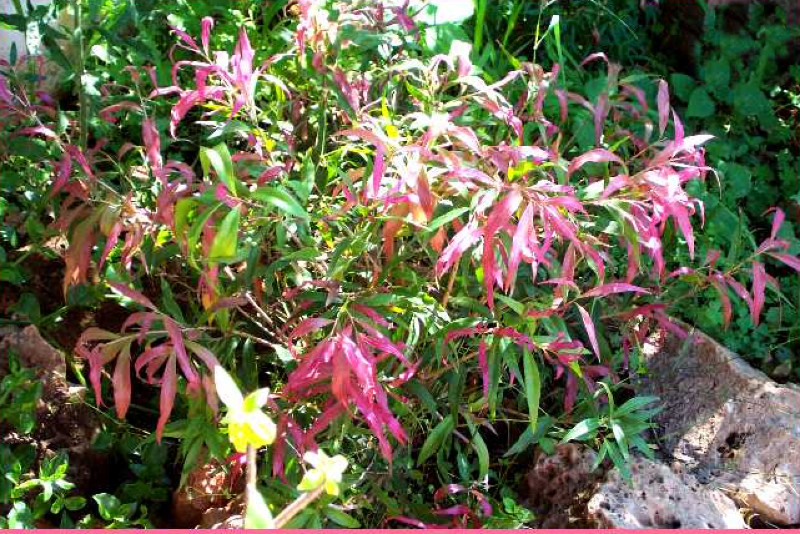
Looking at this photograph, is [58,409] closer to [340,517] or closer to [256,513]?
[340,517]

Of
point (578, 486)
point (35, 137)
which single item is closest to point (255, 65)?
point (35, 137)

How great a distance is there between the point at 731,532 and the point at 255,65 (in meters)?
1.71

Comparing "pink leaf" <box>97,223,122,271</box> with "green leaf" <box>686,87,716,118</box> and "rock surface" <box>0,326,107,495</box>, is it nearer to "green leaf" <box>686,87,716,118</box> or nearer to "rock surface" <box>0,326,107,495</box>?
"rock surface" <box>0,326,107,495</box>

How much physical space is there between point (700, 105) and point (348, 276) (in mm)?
1601

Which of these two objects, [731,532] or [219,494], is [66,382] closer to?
[219,494]

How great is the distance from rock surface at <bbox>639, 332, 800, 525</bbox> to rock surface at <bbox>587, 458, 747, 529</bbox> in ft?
0.36

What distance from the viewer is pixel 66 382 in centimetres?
212

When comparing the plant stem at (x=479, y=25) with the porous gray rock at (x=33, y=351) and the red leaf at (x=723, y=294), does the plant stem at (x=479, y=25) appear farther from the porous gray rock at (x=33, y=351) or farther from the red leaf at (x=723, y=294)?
the porous gray rock at (x=33, y=351)

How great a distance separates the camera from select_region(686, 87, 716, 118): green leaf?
3.01m

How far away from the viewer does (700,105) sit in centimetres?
304

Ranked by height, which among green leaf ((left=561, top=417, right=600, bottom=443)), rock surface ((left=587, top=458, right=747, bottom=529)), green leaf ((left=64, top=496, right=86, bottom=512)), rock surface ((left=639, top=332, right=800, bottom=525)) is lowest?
rock surface ((left=639, top=332, right=800, bottom=525))

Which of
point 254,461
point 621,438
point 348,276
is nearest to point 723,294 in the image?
point 621,438

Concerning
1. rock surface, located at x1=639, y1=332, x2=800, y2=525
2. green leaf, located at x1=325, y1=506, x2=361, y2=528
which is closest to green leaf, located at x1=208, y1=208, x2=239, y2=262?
green leaf, located at x1=325, y1=506, x2=361, y2=528

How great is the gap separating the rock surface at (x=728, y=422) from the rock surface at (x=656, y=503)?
110 millimetres
